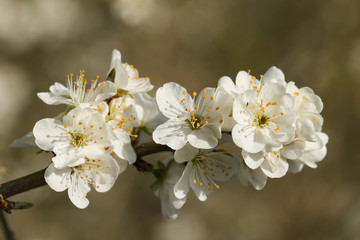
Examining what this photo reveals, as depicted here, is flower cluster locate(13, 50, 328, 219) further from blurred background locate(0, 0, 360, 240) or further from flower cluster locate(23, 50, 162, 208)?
blurred background locate(0, 0, 360, 240)

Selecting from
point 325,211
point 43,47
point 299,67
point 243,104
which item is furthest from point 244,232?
point 243,104

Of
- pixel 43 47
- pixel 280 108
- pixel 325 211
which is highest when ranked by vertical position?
pixel 280 108

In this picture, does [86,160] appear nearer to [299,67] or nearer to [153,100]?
[153,100]

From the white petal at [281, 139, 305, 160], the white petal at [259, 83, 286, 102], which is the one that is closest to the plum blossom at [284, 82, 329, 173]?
the white petal at [281, 139, 305, 160]

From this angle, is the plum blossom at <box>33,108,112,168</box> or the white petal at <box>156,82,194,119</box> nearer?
the plum blossom at <box>33,108,112,168</box>

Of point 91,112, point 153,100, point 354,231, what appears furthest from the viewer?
point 354,231

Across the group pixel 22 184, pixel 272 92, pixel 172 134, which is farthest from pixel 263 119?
pixel 22 184
